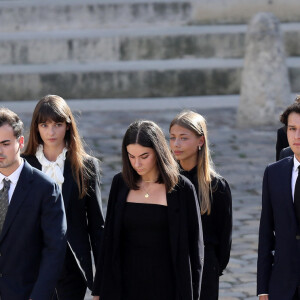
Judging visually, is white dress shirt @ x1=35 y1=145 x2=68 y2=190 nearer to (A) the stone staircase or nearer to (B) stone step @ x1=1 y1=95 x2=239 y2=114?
(B) stone step @ x1=1 y1=95 x2=239 y2=114

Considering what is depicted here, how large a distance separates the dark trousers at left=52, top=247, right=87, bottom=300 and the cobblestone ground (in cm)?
147

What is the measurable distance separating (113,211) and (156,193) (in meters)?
0.24

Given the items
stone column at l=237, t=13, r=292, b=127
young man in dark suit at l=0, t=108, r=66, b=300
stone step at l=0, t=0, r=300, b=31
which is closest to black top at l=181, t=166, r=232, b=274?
young man in dark suit at l=0, t=108, r=66, b=300

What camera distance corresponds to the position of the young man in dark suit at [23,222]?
4.93m

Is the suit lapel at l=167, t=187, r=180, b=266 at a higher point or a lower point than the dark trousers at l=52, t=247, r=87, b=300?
higher

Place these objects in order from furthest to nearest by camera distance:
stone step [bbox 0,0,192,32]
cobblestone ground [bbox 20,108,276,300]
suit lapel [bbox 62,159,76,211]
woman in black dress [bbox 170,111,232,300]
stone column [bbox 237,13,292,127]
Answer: stone step [bbox 0,0,192,32]
stone column [bbox 237,13,292,127]
cobblestone ground [bbox 20,108,276,300]
woman in black dress [bbox 170,111,232,300]
suit lapel [bbox 62,159,76,211]

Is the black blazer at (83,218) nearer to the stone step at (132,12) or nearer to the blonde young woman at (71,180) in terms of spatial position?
the blonde young woman at (71,180)

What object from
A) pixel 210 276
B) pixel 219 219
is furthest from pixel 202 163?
pixel 210 276

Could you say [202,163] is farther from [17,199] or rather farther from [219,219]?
[17,199]

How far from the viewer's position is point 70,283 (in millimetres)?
5750

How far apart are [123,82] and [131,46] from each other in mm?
1125

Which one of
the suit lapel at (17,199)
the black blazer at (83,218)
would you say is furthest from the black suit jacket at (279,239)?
the suit lapel at (17,199)

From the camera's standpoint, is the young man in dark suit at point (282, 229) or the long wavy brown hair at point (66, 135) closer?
the young man in dark suit at point (282, 229)

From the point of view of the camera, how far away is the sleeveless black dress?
16.4 ft
